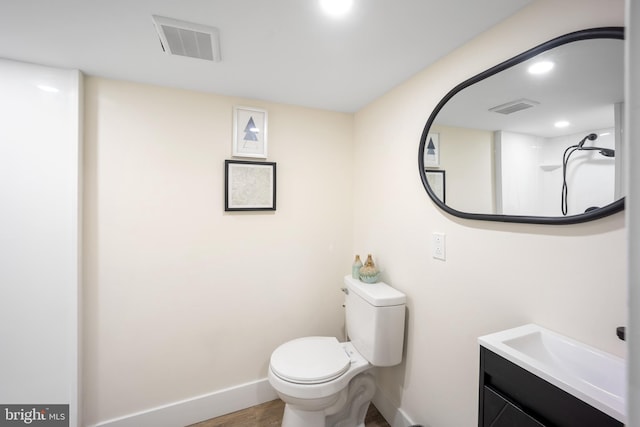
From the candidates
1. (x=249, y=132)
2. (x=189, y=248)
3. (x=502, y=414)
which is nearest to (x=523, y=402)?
(x=502, y=414)

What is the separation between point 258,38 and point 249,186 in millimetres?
953

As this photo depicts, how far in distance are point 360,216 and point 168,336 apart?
158cm

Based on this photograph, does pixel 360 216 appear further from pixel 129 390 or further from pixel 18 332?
pixel 18 332

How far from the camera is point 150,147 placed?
1716 millimetres

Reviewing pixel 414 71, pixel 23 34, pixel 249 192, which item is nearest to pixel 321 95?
pixel 414 71

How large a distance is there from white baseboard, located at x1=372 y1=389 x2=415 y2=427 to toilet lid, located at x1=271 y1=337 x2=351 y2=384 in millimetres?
510

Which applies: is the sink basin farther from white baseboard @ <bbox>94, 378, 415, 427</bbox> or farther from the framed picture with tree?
the framed picture with tree

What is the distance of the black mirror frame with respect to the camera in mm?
815

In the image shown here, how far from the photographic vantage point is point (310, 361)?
160 cm

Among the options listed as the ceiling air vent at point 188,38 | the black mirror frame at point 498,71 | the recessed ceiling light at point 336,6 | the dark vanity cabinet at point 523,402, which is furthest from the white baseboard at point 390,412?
the ceiling air vent at point 188,38

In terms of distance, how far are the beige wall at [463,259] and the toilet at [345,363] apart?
14cm

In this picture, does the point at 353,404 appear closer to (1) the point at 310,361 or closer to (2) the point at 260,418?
(1) the point at 310,361

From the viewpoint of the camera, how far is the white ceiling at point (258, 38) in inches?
41.5

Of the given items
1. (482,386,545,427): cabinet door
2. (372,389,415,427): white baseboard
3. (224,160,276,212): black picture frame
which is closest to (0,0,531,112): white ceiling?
(224,160,276,212): black picture frame
